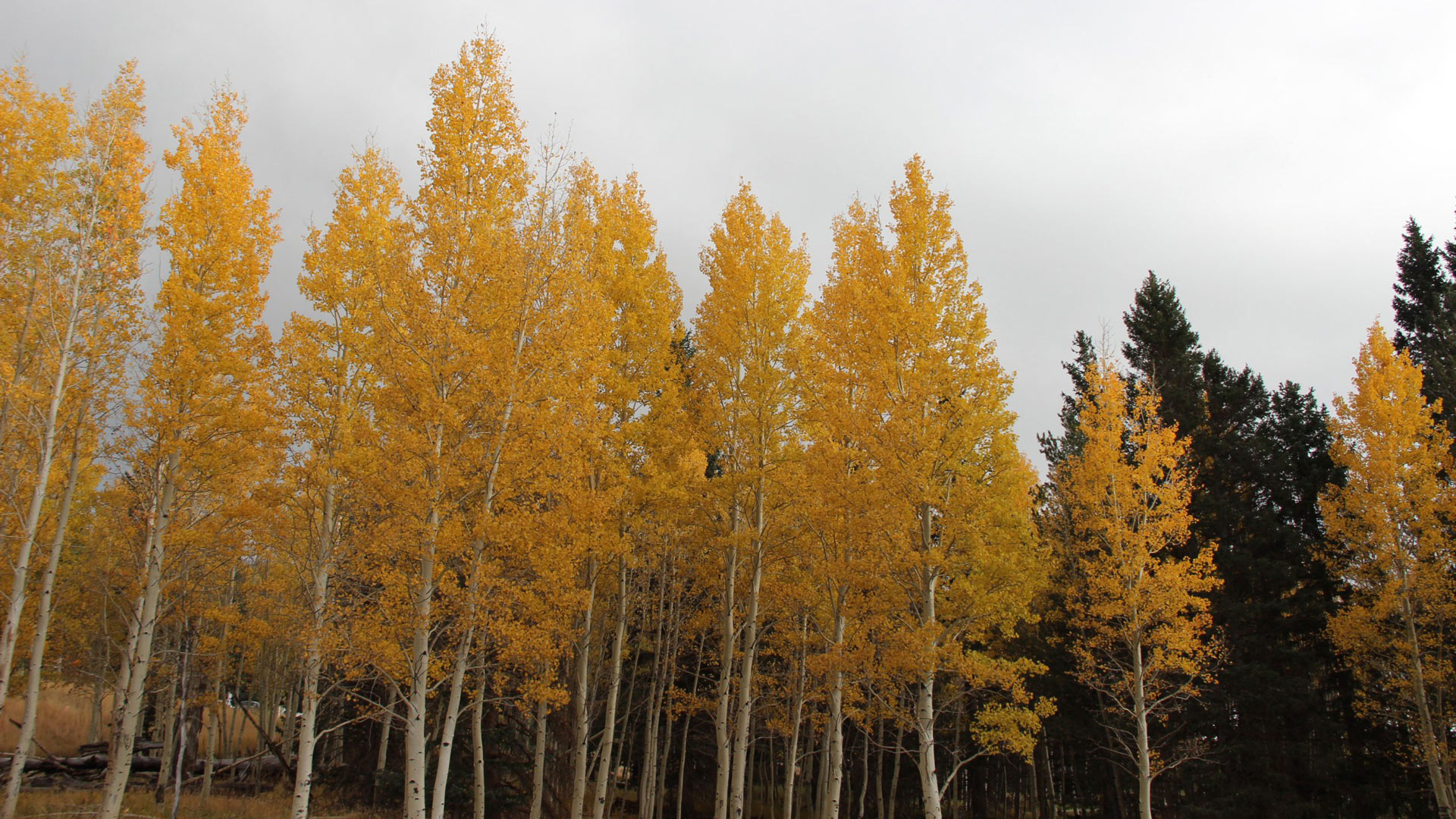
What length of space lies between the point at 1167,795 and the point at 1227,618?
306 inches

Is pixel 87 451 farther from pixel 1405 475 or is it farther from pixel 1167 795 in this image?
pixel 1167 795

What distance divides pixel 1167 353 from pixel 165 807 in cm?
2867

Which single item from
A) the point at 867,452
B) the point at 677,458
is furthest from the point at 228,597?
the point at 867,452

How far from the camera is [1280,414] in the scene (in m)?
23.1

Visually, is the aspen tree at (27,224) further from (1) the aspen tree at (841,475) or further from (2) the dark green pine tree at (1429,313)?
(2) the dark green pine tree at (1429,313)

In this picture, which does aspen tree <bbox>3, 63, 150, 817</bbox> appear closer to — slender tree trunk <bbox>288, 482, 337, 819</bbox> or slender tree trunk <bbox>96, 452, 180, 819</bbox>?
slender tree trunk <bbox>96, 452, 180, 819</bbox>

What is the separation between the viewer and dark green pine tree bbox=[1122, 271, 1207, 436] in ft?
70.8

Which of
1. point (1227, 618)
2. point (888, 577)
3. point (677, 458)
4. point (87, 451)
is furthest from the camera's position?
point (1227, 618)

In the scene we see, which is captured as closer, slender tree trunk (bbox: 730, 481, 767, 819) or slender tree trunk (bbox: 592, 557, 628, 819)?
slender tree trunk (bbox: 730, 481, 767, 819)

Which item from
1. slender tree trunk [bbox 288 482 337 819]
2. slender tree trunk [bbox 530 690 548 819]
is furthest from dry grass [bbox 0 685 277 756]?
slender tree trunk [bbox 530 690 548 819]

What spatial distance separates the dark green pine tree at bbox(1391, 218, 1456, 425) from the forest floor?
28.6 metres

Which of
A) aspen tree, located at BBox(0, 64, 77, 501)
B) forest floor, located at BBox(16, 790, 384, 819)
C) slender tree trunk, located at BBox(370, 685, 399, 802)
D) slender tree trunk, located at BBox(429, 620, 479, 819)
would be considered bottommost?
forest floor, located at BBox(16, 790, 384, 819)

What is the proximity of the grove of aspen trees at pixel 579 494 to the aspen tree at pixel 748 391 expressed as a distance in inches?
3.2

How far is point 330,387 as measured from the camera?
12.6m
